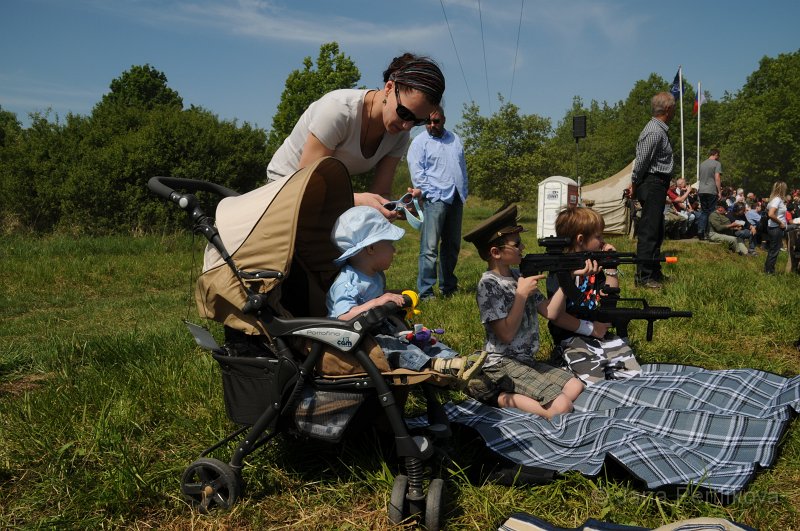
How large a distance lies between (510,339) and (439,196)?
369cm

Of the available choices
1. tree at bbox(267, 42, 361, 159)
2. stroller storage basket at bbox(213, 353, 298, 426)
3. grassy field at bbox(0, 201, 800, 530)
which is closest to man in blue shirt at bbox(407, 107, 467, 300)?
grassy field at bbox(0, 201, 800, 530)

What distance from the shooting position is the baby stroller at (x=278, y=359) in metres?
2.44

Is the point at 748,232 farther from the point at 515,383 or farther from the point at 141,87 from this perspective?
the point at 141,87

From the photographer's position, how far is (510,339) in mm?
3779

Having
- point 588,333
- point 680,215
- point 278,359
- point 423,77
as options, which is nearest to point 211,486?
point 278,359

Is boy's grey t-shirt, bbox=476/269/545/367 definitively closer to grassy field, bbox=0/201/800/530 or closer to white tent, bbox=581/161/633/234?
grassy field, bbox=0/201/800/530

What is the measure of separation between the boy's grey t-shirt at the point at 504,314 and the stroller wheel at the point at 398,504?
1.49 meters

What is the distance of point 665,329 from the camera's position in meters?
5.41

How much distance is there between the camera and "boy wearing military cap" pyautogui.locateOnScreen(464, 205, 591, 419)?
3.69m

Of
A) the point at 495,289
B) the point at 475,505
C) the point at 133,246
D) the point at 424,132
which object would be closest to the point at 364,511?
the point at 475,505

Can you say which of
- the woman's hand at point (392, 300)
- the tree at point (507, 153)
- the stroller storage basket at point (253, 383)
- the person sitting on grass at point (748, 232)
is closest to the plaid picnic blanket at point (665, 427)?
the woman's hand at point (392, 300)

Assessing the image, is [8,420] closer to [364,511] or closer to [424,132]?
[364,511]

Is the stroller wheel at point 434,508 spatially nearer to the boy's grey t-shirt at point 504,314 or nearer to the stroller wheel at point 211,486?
the stroller wheel at point 211,486

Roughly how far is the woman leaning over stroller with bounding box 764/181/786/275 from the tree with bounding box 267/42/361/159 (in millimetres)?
17040
